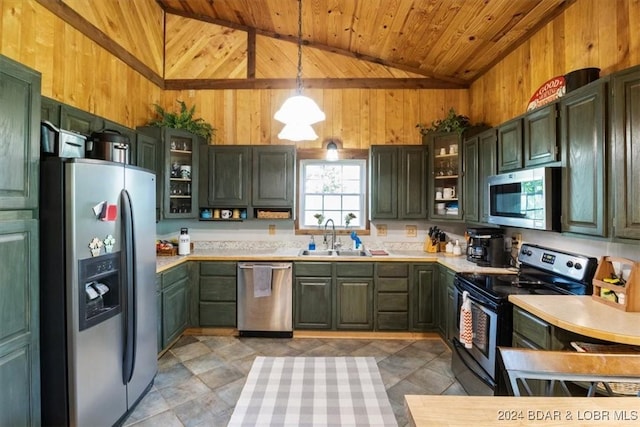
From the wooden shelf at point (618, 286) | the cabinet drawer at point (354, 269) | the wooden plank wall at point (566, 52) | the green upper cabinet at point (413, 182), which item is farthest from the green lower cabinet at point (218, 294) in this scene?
the wooden plank wall at point (566, 52)

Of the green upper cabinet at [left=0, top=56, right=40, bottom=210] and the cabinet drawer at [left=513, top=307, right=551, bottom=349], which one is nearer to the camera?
the green upper cabinet at [left=0, top=56, right=40, bottom=210]

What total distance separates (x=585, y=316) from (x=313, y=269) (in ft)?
7.77

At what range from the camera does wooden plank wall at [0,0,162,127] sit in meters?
2.13

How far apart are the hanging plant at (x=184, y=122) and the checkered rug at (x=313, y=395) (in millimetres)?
2705

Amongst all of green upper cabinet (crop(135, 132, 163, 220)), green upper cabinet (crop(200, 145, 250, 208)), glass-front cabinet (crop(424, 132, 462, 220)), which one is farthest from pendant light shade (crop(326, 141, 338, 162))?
green upper cabinet (crop(135, 132, 163, 220))

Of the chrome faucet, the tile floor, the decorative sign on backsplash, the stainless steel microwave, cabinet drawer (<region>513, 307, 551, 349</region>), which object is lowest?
the tile floor

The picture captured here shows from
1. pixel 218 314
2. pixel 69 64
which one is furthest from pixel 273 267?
pixel 69 64

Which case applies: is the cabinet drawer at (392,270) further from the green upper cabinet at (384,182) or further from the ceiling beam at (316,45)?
the ceiling beam at (316,45)

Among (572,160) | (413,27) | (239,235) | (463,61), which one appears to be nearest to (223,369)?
(239,235)

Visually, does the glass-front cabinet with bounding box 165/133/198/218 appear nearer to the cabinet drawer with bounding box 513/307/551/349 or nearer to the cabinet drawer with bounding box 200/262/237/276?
the cabinet drawer with bounding box 200/262/237/276

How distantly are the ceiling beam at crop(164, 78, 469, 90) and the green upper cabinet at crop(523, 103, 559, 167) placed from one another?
183 centimetres

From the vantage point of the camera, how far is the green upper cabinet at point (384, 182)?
12.5 ft

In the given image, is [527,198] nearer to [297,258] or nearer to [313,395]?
[313,395]

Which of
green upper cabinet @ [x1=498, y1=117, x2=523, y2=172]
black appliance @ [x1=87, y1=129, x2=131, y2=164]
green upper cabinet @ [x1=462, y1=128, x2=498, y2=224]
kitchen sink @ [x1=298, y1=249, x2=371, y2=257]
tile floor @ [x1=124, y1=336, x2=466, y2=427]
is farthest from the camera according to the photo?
kitchen sink @ [x1=298, y1=249, x2=371, y2=257]
